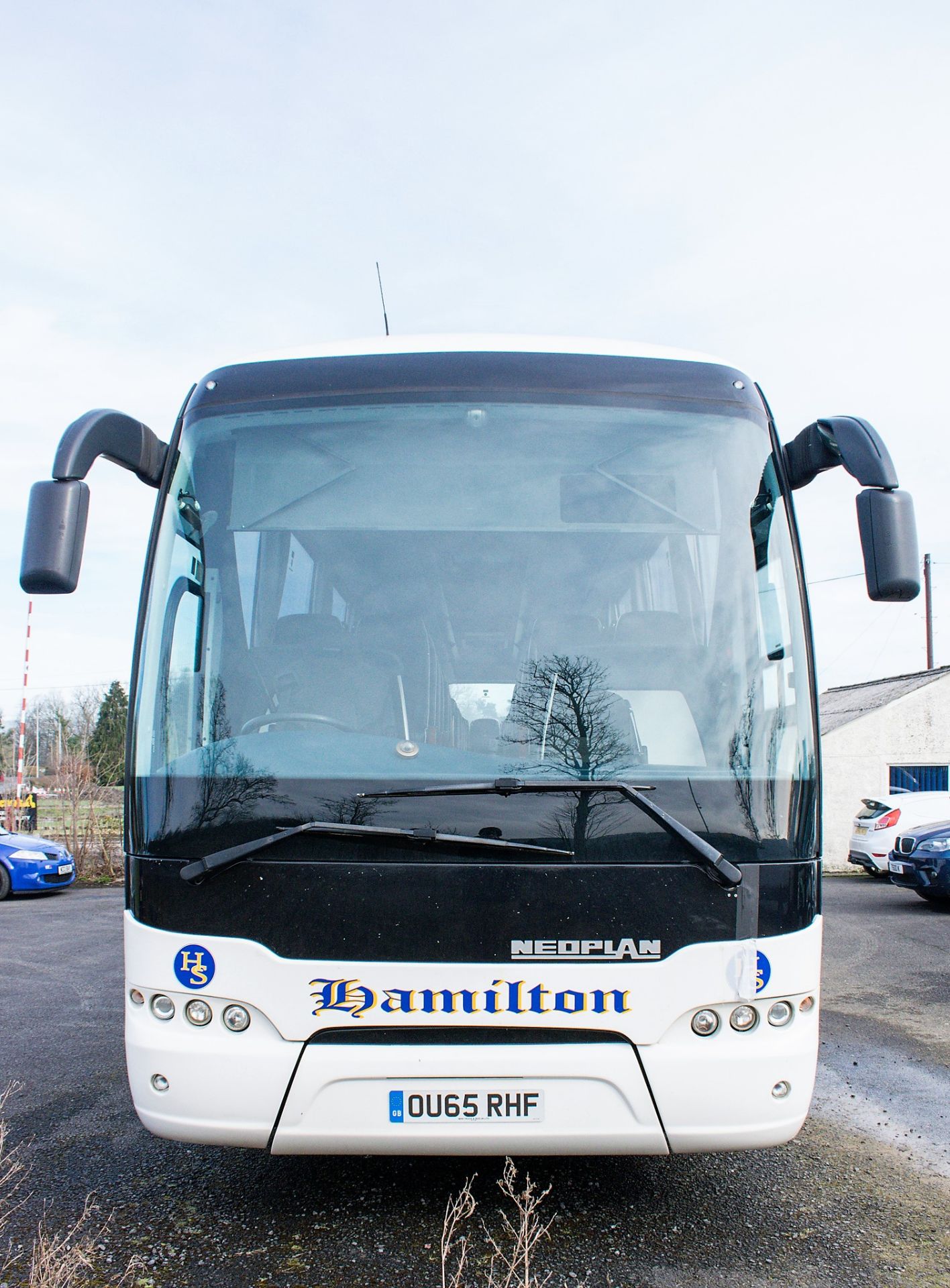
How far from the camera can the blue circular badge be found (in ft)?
9.67

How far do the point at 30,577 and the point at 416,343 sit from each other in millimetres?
1483

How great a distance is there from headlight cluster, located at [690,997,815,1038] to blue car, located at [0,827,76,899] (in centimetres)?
1314

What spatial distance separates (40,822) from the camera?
63.0ft

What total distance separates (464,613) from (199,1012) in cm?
137

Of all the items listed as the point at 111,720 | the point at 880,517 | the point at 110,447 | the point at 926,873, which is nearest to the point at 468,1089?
the point at 880,517

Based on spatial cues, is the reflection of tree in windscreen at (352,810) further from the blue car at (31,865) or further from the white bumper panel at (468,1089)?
the blue car at (31,865)

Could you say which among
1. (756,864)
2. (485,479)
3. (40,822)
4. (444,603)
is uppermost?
(485,479)

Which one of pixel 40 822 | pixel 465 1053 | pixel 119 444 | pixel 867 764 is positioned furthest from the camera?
pixel 867 764

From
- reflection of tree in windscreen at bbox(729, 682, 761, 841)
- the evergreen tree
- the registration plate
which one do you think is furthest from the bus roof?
the evergreen tree

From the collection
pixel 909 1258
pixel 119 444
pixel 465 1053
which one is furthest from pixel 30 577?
pixel 909 1258

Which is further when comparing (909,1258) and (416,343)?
(416,343)

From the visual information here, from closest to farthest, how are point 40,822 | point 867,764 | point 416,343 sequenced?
1. point 416,343
2. point 40,822
3. point 867,764

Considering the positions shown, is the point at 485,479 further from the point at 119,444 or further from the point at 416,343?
the point at 119,444

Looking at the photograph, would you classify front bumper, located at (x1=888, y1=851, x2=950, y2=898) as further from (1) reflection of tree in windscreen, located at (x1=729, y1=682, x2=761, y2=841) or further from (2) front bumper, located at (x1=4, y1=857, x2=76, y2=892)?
(2) front bumper, located at (x1=4, y1=857, x2=76, y2=892)
